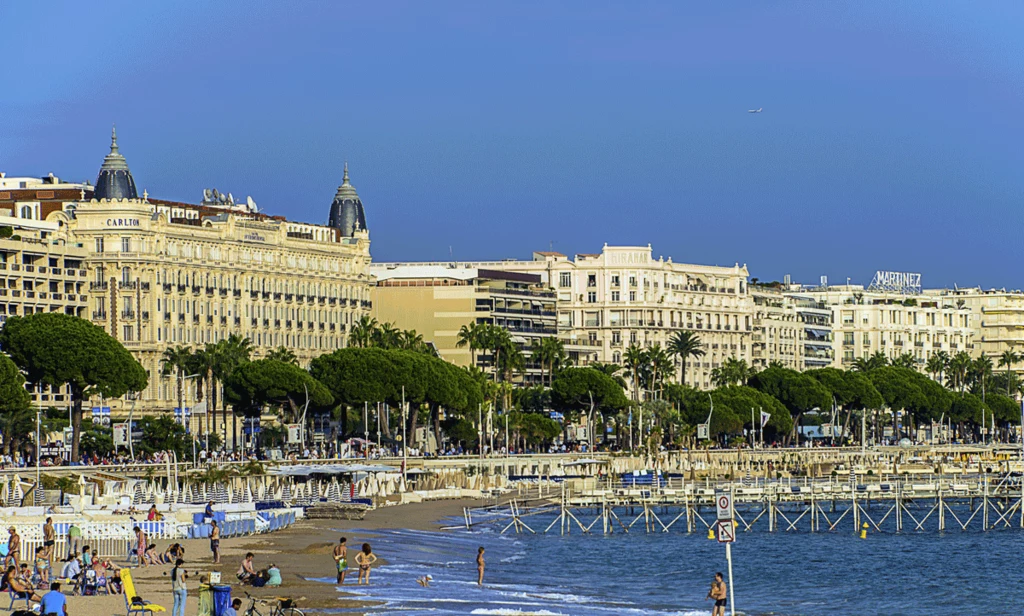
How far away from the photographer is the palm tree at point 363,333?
168 m

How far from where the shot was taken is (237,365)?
14438cm

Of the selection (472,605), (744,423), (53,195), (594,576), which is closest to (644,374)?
(744,423)

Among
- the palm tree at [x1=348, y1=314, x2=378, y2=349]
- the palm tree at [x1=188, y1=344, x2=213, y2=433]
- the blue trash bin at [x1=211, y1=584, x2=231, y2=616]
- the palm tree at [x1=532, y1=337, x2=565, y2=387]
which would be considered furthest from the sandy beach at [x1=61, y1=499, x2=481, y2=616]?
the palm tree at [x1=532, y1=337, x2=565, y2=387]

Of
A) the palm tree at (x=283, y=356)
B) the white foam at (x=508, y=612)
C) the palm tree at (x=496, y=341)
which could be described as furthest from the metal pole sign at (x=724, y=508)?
the palm tree at (x=496, y=341)

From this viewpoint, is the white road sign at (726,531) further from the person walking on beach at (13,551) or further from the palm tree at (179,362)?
the palm tree at (179,362)

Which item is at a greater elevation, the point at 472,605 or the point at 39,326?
the point at 39,326

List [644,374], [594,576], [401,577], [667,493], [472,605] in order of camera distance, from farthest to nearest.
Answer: [644,374] → [667,493] → [594,576] → [401,577] → [472,605]

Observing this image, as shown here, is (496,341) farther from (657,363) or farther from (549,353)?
(657,363)

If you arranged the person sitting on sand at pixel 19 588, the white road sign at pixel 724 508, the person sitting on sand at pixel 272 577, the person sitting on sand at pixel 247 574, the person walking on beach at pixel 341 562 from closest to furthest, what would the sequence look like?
the person sitting on sand at pixel 19 588, the white road sign at pixel 724 508, the person sitting on sand at pixel 247 574, the person sitting on sand at pixel 272 577, the person walking on beach at pixel 341 562

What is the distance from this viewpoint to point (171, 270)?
158 meters

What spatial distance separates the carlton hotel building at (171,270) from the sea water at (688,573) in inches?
2303

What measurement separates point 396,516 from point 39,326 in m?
33.4

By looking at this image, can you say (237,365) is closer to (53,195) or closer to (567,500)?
(53,195)

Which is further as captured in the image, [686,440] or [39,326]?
[686,440]
